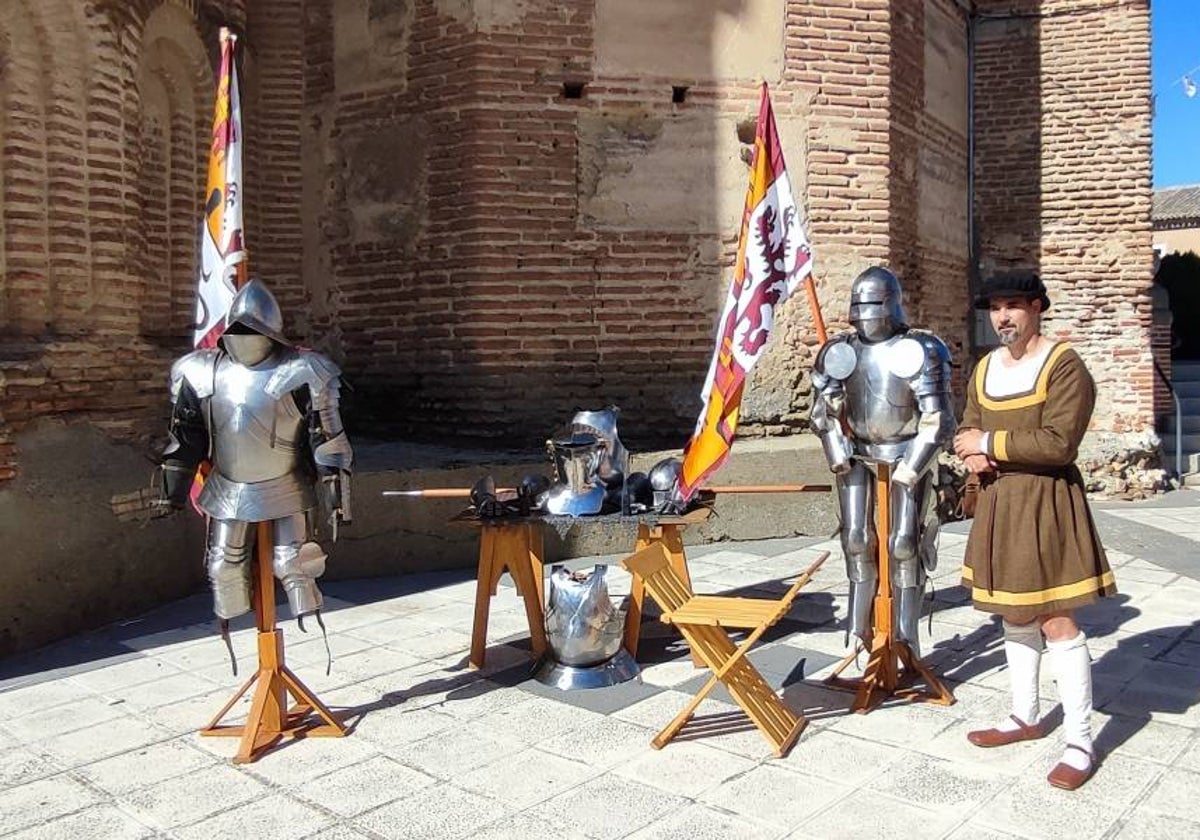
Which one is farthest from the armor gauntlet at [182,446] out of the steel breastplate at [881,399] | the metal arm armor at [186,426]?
the steel breastplate at [881,399]

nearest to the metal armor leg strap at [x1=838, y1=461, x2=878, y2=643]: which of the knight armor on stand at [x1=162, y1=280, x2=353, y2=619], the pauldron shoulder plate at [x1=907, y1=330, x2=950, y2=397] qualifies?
the pauldron shoulder plate at [x1=907, y1=330, x2=950, y2=397]

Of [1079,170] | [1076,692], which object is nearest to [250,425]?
[1076,692]

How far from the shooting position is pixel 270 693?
429 centimetres

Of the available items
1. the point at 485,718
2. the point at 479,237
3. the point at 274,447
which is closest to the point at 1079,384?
the point at 485,718

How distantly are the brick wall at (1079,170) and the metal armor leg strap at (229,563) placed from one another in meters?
9.82

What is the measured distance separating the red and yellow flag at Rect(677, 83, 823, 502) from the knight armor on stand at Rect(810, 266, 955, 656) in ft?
1.06

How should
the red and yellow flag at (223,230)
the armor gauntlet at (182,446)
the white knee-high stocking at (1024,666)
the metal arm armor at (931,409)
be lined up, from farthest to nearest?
the red and yellow flag at (223,230), the metal arm armor at (931,409), the armor gauntlet at (182,446), the white knee-high stocking at (1024,666)

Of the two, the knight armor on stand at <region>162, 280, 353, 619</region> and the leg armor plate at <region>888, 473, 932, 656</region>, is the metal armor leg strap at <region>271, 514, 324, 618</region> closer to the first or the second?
the knight armor on stand at <region>162, 280, 353, 619</region>

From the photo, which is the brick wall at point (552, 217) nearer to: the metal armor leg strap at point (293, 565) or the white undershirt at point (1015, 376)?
the metal armor leg strap at point (293, 565)

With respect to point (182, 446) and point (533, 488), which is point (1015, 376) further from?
point (182, 446)

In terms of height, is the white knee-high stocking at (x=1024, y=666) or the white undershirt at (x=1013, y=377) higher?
the white undershirt at (x=1013, y=377)

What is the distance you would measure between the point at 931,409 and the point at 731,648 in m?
1.33

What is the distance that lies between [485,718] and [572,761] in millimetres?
658

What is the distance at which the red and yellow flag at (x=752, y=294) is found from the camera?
471 centimetres
